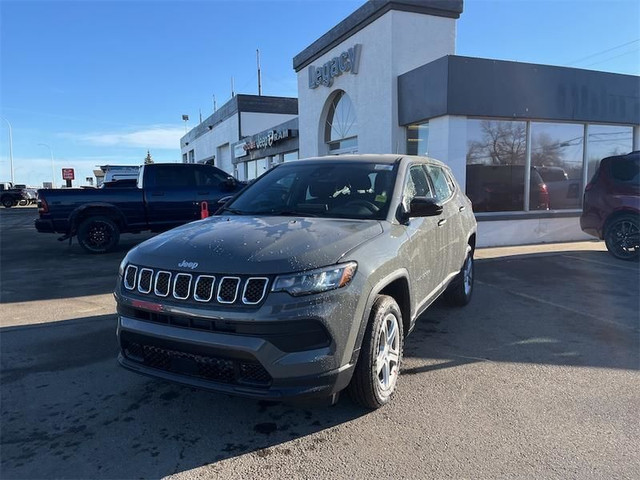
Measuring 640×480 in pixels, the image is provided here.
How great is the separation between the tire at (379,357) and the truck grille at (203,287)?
82 cm

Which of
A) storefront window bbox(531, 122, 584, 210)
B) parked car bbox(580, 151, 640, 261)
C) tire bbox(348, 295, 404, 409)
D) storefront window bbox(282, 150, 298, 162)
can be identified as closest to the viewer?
tire bbox(348, 295, 404, 409)

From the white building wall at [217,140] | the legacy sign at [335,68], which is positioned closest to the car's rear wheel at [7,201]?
the white building wall at [217,140]

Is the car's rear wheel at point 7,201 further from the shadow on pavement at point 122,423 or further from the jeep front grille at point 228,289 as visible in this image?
the jeep front grille at point 228,289

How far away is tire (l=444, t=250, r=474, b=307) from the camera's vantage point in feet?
17.9

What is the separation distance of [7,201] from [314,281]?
46821mm

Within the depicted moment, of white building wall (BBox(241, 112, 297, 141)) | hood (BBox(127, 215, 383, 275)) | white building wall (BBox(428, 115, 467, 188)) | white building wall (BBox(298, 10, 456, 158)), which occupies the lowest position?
hood (BBox(127, 215, 383, 275))

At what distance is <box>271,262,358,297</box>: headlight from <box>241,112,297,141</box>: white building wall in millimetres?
27713

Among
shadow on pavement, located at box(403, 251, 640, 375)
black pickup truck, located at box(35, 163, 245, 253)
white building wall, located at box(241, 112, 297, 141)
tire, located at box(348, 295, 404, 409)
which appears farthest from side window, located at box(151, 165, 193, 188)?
white building wall, located at box(241, 112, 297, 141)

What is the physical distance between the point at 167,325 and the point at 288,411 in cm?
107

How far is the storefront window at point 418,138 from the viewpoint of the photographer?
10.9 m

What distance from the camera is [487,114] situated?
9.95 meters

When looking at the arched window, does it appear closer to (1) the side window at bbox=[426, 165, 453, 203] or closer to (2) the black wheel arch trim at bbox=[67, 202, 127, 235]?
(2) the black wheel arch trim at bbox=[67, 202, 127, 235]

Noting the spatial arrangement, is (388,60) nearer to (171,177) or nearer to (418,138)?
(418,138)

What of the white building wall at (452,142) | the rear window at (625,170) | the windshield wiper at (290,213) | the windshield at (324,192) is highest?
the white building wall at (452,142)
